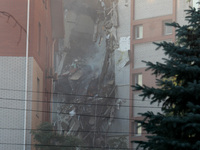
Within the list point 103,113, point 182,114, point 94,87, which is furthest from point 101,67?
point 182,114

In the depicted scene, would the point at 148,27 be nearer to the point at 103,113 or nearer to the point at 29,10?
the point at 103,113

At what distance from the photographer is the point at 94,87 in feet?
191

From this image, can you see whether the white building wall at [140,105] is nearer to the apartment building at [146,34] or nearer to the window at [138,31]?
the apartment building at [146,34]

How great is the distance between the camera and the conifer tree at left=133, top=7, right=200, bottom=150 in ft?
38.4

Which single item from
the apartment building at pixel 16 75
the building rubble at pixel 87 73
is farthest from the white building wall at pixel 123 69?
the apartment building at pixel 16 75

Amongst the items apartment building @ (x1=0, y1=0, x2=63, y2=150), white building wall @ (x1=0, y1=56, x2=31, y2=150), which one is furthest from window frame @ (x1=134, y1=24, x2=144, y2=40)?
white building wall @ (x1=0, y1=56, x2=31, y2=150)

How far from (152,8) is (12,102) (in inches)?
1012

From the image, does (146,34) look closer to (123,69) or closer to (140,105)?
(123,69)

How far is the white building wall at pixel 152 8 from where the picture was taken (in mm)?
49344

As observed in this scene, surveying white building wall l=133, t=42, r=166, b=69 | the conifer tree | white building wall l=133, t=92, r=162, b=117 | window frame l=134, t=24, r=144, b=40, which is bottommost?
white building wall l=133, t=92, r=162, b=117

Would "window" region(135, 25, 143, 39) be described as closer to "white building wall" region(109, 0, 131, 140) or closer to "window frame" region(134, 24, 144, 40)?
"window frame" region(134, 24, 144, 40)

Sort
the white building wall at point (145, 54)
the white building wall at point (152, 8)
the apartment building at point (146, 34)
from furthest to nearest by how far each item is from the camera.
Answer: the white building wall at point (145, 54)
the white building wall at point (152, 8)
the apartment building at point (146, 34)

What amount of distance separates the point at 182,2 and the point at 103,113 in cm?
1394

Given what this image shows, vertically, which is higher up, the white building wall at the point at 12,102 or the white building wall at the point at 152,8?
the white building wall at the point at 152,8
